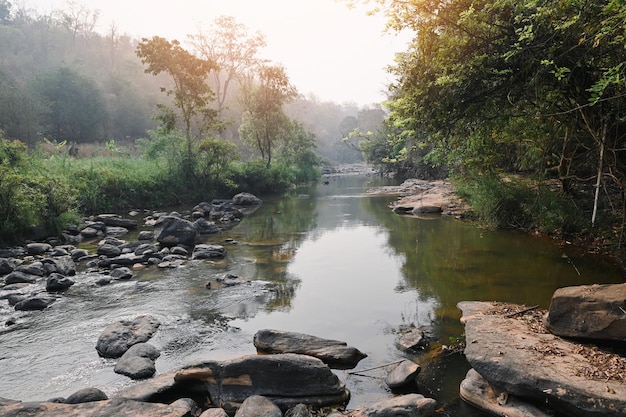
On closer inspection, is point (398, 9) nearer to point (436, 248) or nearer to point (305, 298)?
point (305, 298)

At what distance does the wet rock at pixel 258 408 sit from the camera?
4.07 meters

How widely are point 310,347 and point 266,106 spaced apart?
96.8 feet

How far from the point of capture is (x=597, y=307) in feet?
15.5

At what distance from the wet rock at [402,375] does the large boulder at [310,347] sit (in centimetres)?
63

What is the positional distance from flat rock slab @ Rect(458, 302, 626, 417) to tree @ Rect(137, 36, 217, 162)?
824 inches


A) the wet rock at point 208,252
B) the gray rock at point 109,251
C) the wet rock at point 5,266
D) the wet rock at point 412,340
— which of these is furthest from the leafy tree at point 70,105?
the wet rock at point 412,340

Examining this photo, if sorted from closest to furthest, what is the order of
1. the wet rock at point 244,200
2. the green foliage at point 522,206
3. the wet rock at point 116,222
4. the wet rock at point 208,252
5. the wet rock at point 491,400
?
the wet rock at point 491,400 → the wet rock at point 208,252 → the green foliage at point 522,206 → the wet rock at point 116,222 → the wet rock at point 244,200

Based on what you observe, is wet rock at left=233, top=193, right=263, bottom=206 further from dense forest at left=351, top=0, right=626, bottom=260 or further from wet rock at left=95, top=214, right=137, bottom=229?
dense forest at left=351, top=0, right=626, bottom=260

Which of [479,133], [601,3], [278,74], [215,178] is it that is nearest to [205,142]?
[215,178]

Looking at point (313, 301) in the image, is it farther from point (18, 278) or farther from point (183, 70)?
point (183, 70)

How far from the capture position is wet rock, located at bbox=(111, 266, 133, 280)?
9352 mm

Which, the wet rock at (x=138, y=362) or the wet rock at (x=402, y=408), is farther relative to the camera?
the wet rock at (x=138, y=362)

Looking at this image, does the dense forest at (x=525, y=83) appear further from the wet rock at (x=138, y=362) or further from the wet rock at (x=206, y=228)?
the wet rock at (x=206, y=228)

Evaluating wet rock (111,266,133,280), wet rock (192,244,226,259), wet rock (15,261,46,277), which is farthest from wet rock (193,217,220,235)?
wet rock (15,261,46,277)
